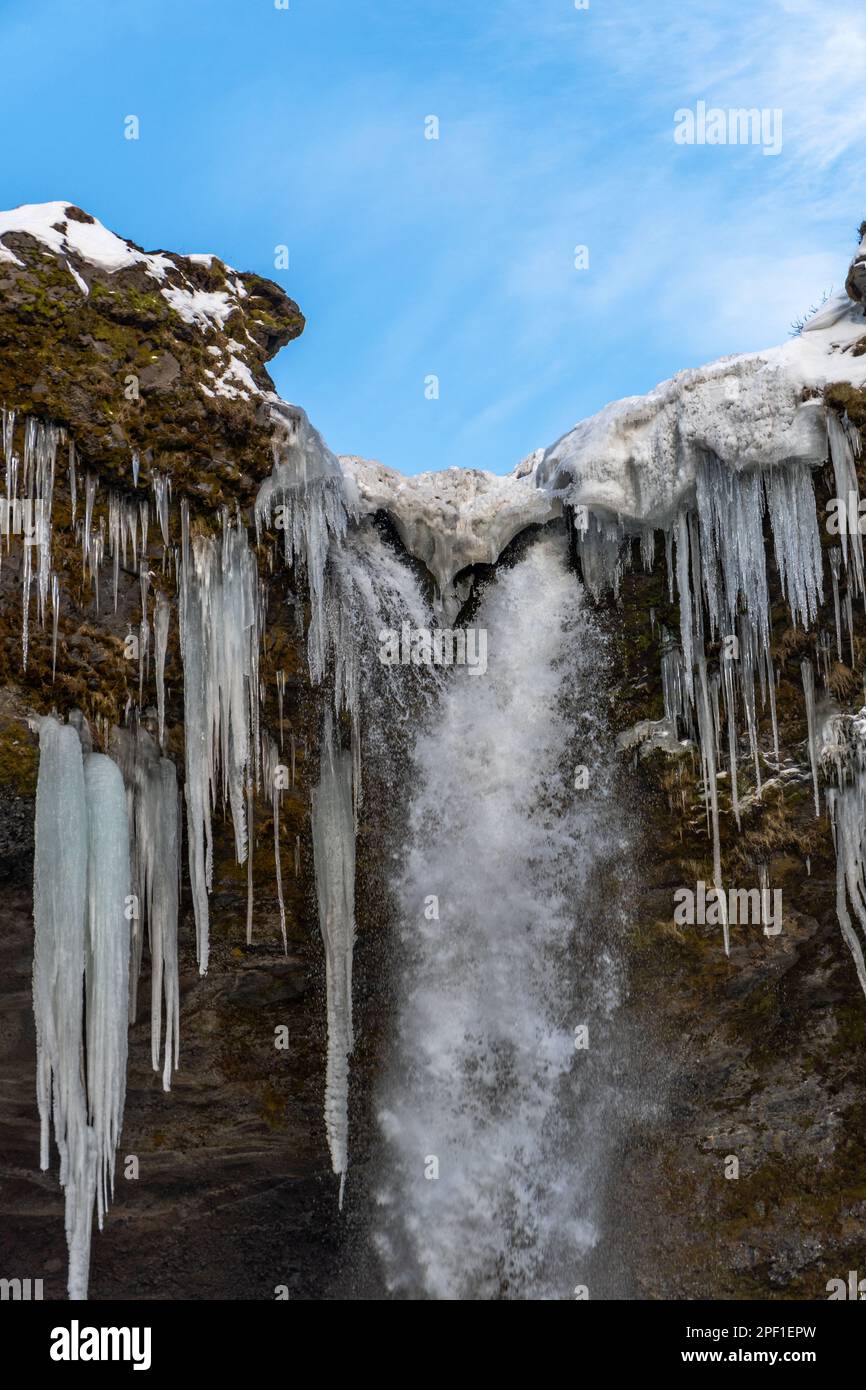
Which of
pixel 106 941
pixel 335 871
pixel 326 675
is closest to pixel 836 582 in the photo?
pixel 326 675

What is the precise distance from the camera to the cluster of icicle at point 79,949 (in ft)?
26.2

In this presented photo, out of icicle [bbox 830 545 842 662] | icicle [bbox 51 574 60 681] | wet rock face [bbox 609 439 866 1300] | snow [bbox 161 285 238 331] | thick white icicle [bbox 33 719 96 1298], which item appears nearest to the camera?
thick white icicle [bbox 33 719 96 1298]

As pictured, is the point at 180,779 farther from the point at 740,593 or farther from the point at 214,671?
the point at 740,593

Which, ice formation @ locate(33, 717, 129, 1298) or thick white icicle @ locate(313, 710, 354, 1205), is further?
thick white icicle @ locate(313, 710, 354, 1205)

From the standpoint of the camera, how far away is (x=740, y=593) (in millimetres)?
8969

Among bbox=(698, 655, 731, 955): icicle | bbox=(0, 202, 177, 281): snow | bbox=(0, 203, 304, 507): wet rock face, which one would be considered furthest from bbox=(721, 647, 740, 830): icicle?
bbox=(0, 202, 177, 281): snow

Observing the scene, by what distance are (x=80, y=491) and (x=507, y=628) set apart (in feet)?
11.6

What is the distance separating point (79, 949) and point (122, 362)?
419 cm

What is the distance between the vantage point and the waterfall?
953 centimetres

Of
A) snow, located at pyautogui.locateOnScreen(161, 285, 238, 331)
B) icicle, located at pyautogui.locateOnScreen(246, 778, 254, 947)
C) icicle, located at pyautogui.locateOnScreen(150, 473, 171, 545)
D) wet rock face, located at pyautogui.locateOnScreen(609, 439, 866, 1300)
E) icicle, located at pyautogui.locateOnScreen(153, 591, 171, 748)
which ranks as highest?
snow, located at pyautogui.locateOnScreen(161, 285, 238, 331)

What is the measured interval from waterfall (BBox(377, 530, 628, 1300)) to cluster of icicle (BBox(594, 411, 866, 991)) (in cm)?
65

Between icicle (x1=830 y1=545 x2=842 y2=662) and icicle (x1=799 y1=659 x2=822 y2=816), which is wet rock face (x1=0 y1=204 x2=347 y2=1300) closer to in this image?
icicle (x1=799 y1=659 x2=822 y2=816)

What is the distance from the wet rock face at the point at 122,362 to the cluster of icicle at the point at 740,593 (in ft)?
9.56

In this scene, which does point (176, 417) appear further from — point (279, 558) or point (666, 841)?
point (666, 841)
